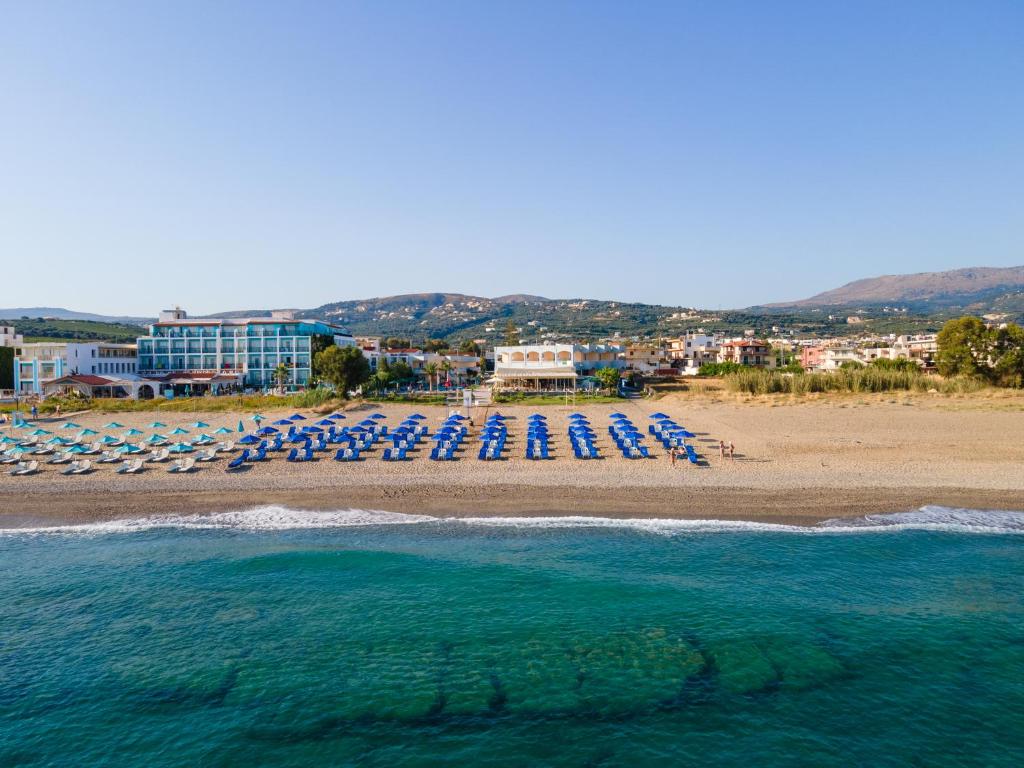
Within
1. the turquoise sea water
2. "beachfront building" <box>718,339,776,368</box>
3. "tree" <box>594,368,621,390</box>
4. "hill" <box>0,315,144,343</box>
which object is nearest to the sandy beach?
the turquoise sea water

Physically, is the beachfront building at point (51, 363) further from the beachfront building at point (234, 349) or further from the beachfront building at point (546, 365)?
the beachfront building at point (546, 365)

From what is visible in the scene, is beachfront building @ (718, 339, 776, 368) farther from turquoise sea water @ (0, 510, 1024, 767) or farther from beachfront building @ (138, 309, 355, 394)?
turquoise sea water @ (0, 510, 1024, 767)

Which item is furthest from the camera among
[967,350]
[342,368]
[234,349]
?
[234,349]

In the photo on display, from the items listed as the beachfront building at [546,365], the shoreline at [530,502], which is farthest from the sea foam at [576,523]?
the beachfront building at [546,365]

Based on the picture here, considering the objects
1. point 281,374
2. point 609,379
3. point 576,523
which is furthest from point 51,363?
point 576,523

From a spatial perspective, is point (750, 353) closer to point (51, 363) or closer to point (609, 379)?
point (609, 379)
